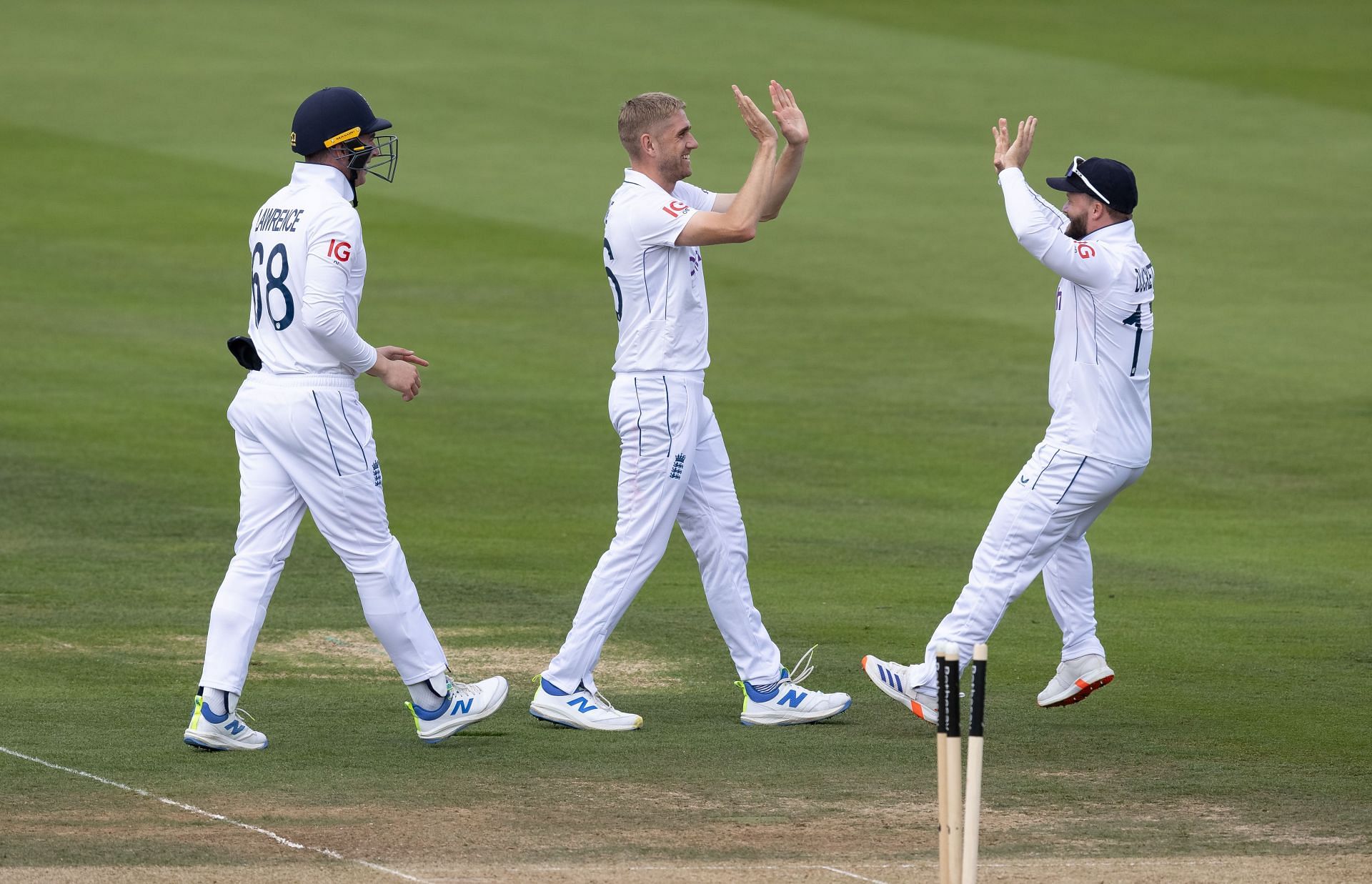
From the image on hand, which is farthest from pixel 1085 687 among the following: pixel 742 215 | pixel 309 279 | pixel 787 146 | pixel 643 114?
pixel 309 279

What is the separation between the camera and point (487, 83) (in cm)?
3484

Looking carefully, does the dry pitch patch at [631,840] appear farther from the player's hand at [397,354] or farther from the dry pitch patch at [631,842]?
the player's hand at [397,354]

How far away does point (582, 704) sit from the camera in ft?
29.1

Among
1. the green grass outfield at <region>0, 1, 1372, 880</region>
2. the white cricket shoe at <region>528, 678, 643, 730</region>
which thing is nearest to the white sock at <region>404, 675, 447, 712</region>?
the green grass outfield at <region>0, 1, 1372, 880</region>

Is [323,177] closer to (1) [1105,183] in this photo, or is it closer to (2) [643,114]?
(2) [643,114]

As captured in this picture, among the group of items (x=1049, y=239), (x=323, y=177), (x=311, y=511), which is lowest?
(x=311, y=511)

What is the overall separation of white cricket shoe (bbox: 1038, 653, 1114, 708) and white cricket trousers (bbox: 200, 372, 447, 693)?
2.63 metres

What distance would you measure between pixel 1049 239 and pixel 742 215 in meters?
1.24

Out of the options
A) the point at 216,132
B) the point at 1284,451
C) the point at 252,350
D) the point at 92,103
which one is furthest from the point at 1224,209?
the point at 252,350

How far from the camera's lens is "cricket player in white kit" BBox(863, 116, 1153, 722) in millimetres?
8867

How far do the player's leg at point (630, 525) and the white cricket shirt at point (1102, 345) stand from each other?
155 centimetres

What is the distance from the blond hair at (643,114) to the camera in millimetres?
8938

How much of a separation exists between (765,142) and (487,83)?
26.7m

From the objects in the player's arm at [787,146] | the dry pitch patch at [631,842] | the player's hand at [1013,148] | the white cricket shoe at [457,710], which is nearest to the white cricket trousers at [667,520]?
the white cricket shoe at [457,710]
